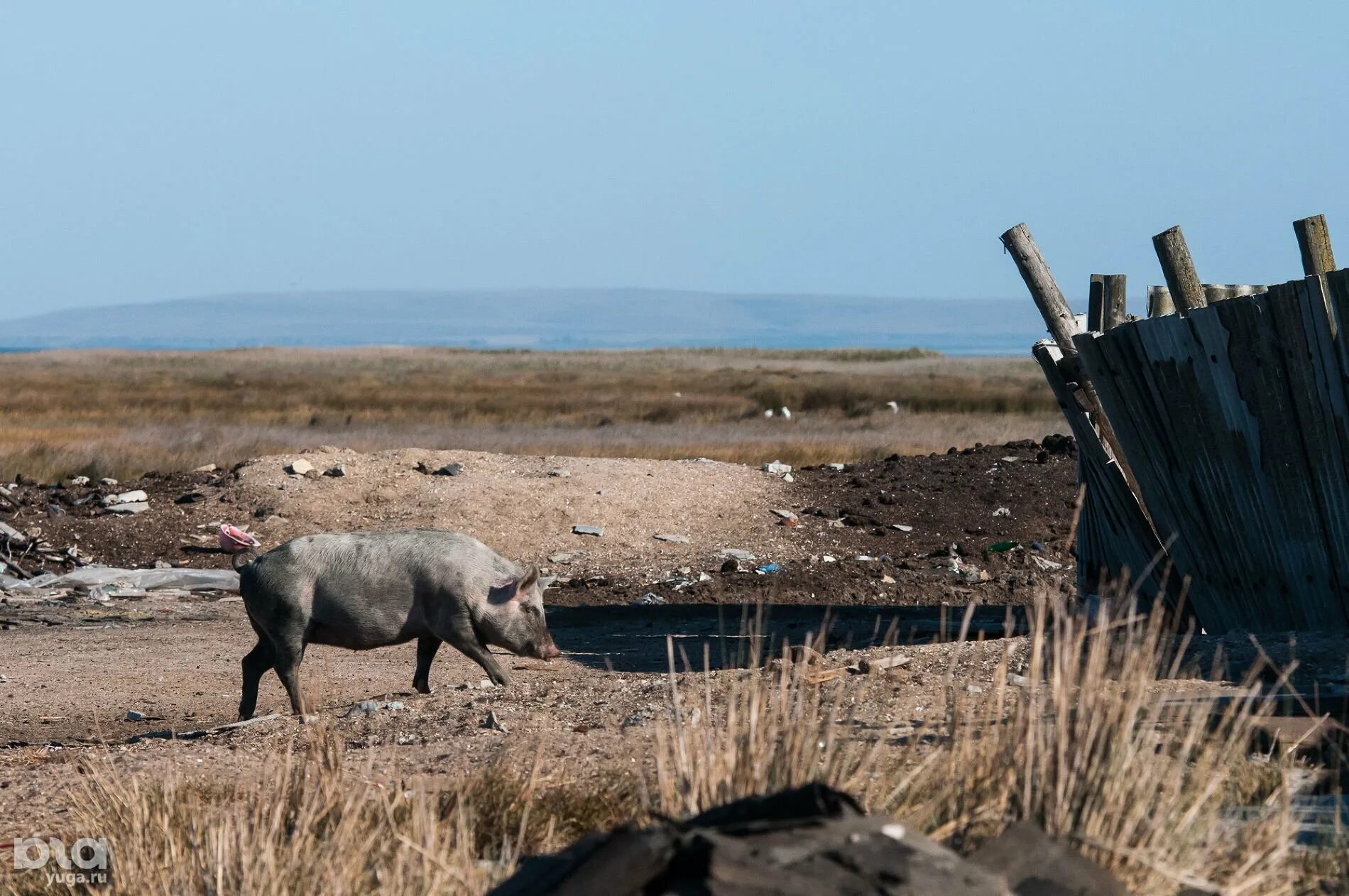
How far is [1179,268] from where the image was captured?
8.20 metres

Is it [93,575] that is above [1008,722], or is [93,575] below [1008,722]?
below

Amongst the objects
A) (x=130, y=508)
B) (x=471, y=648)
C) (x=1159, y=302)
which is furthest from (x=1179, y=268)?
(x=130, y=508)

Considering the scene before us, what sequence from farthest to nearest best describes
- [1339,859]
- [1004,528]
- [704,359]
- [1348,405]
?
[704,359], [1004,528], [1348,405], [1339,859]

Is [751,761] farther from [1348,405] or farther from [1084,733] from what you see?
[1348,405]

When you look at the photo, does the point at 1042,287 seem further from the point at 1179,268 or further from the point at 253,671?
the point at 253,671

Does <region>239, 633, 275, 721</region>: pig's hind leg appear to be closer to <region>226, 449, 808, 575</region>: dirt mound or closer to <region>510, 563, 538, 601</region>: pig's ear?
<region>510, 563, 538, 601</region>: pig's ear

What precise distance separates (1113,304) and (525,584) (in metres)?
3.93

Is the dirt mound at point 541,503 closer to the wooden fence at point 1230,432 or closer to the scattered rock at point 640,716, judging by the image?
the wooden fence at point 1230,432

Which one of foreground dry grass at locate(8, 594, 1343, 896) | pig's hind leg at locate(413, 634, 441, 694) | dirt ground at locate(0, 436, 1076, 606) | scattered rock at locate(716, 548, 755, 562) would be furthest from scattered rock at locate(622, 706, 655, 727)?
scattered rock at locate(716, 548, 755, 562)

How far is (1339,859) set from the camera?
367 centimetres

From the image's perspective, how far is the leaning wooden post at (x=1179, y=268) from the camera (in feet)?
26.8

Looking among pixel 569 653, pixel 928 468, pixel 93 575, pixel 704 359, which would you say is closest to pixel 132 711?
pixel 569 653

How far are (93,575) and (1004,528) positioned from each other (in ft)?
29.5

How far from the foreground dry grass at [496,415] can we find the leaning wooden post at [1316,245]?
14787mm
